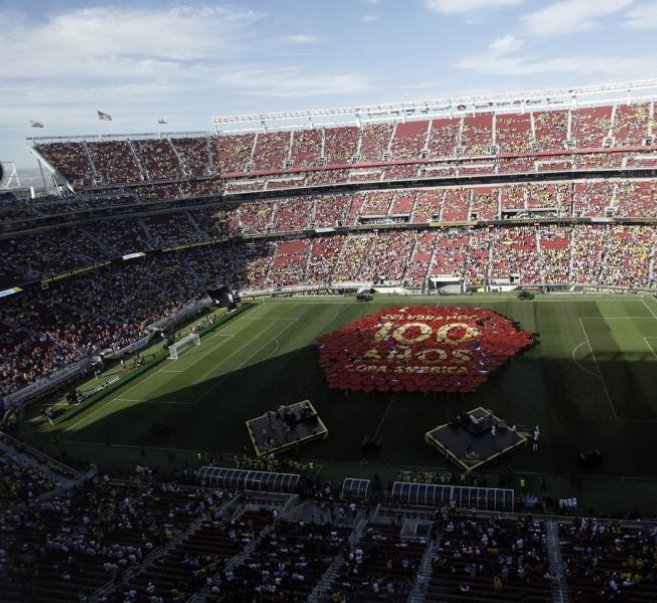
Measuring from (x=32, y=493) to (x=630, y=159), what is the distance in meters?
74.4

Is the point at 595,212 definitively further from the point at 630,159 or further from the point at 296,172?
the point at 296,172

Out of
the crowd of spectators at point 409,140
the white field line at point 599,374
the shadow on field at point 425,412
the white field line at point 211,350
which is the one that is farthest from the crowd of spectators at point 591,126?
the white field line at point 211,350

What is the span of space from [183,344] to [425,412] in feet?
91.6

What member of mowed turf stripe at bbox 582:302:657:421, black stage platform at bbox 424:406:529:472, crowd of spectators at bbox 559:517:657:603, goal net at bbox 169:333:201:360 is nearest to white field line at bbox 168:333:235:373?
goal net at bbox 169:333:201:360

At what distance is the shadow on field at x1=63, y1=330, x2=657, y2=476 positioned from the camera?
3136 centimetres

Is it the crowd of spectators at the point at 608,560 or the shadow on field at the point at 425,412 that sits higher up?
the crowd of spectators at the point at 608,560

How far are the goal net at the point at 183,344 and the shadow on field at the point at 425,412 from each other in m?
8.31

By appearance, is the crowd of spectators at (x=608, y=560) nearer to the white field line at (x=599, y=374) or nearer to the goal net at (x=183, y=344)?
the white field line at (x=599, y=374)

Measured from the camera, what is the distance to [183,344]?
5578 centimetres

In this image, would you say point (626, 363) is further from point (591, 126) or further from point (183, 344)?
point (591, 126)

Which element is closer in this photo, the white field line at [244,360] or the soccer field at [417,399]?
the soccer field at [417,399]

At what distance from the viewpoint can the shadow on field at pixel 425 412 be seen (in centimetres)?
3136

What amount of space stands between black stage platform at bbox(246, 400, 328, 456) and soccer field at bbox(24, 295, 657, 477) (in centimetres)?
80

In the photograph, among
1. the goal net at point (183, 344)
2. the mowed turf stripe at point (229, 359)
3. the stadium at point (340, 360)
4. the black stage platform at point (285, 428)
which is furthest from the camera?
the goal net at point (183, 344)
